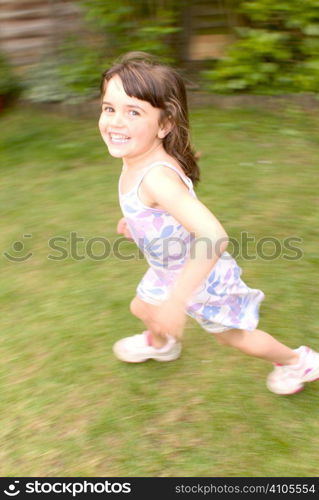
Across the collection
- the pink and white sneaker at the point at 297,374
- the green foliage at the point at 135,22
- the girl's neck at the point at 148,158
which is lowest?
the pink and white sneaker at the point at 297,374

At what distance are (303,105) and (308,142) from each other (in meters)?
0.66

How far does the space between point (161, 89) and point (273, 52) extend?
377 centimetres

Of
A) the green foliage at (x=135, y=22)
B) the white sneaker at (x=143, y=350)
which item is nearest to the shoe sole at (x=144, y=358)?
the white sneaker at (x=143, y=350)

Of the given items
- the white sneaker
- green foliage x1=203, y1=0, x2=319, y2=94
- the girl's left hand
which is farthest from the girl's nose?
green foliage x1=203, y1=0, x2=319, y2=94

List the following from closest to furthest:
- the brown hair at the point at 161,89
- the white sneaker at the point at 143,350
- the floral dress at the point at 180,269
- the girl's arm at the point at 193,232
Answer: the girl's arm at the point at 193,232 < the brown hair at the point at 161,89 < the floral dress at the point at 180,269 < the white sneaker at the point at 143,350

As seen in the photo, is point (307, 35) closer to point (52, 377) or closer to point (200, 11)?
point (200, 11)

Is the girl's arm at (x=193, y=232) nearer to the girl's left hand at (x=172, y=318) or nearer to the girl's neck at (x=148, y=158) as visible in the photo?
the girl's left hand at (x=172, y=318)

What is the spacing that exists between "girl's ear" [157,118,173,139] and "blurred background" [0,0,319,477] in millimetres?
1143

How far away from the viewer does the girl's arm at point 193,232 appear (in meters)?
1.88

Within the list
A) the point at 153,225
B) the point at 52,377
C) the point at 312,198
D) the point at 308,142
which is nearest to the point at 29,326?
the point at 52,377

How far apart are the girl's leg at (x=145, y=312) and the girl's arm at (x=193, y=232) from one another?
1.86 feet

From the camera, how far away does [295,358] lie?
2.51 metres

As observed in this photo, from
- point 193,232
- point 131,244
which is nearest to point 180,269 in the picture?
point 193,232

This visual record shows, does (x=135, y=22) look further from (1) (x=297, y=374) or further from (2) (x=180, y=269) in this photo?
(1) (x=297, y=374)
